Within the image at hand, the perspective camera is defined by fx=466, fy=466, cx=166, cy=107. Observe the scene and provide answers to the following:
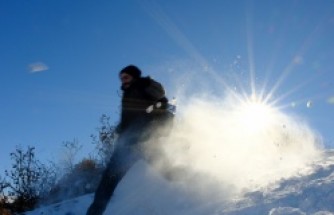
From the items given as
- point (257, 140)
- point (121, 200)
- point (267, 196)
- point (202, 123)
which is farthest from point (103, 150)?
point (267, 196)

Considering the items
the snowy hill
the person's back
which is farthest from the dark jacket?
the snowy hill

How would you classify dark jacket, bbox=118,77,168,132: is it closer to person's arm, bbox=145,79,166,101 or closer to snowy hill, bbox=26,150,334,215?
person's arm, bbox=145,79,166,101

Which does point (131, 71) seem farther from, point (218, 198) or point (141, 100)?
point (218, 198)

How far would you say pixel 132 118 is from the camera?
20.3 feet

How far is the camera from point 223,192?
5.78m

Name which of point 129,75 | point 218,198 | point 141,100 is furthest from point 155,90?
point 218,198

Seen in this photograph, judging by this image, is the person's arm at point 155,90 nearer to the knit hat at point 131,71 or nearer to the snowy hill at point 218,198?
the knit hat at point 131,71

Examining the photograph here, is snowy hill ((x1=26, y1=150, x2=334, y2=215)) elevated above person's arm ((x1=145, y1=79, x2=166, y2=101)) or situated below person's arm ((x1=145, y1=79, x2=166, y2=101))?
below

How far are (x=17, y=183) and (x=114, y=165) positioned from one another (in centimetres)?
1277

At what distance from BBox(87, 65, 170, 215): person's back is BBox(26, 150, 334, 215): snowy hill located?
26.4 inches

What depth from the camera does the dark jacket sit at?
20.2 feet

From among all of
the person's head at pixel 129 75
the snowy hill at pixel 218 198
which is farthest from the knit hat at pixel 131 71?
the snowy hill at pixel 218 198

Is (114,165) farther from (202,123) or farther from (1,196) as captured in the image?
(1,196)

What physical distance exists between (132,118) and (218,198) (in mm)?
1548
